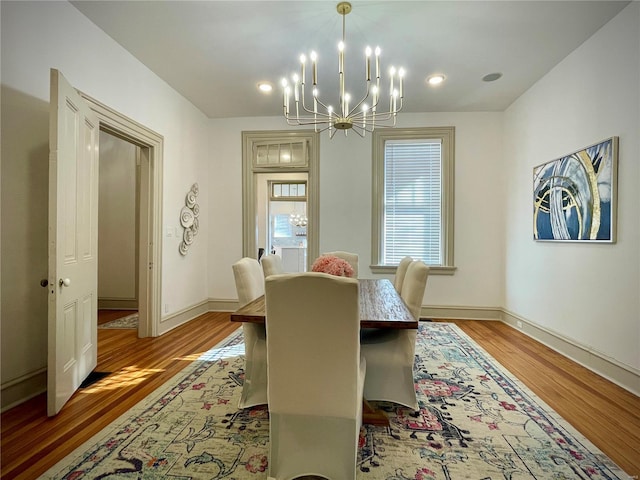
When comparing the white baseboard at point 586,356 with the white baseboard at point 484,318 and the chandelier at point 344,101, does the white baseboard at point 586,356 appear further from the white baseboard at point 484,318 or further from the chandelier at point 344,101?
the chandelier at point 344,101

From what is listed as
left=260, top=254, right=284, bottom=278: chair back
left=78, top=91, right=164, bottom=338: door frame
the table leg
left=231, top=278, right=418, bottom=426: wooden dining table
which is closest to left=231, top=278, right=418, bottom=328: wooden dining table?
left=231, top=278, right=418, bottom=426: wooden dining table

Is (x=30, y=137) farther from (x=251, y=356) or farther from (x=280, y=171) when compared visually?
(x=280, y=171)

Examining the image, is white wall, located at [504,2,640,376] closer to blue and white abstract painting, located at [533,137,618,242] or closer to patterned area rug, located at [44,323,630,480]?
blue and white abstract painting, located at [533,137,618,242]

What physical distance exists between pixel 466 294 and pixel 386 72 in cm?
321

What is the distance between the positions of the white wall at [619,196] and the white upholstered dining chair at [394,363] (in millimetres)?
1764

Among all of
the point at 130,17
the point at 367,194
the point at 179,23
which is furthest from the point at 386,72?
the point at 130,17

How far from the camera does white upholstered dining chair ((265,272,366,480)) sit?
49.9 inches

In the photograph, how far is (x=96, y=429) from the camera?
1.85m

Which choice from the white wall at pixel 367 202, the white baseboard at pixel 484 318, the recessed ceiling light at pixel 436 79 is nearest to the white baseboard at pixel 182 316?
the white baseboard at pixel 484 318

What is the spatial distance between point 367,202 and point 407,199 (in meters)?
0.61

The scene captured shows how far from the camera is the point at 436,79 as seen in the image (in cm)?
358

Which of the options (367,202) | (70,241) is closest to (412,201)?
(367,202)

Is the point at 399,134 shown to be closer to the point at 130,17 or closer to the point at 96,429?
the point at 130,17

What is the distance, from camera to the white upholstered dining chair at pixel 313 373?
1268mm
